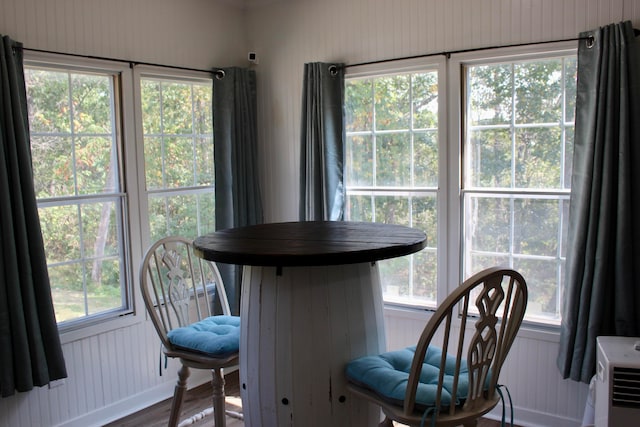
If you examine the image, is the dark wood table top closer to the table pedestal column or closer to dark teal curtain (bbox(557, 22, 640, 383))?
the table pedestal column

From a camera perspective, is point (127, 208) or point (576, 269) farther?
point (127, 208)

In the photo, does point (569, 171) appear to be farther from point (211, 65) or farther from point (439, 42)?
point (211, 65)

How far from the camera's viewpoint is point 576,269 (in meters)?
2.60

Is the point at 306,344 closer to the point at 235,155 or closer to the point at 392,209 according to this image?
the point at 392,209

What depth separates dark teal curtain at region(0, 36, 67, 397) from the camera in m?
2.45

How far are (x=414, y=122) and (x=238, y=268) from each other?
4.68ft

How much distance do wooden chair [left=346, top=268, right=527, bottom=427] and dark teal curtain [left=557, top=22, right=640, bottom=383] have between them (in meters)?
1.00

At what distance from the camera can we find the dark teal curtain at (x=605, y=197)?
2.46 m

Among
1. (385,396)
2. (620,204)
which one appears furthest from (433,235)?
(385,396)

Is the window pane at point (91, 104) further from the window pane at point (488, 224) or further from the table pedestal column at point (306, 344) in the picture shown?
the window pane at point (488, 224)

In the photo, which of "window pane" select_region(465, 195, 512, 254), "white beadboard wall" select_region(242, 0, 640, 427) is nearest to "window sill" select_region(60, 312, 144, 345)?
"white beadboard wall" select_region(242, 0, 640, 427)

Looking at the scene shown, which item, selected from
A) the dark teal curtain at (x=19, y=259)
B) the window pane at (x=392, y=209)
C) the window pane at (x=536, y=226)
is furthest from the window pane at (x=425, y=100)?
the dark teal curtain at (x=19, y=259)

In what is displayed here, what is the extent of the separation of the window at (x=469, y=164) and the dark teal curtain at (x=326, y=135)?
113 millimetres

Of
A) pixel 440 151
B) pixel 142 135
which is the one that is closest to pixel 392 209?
pixel 440 151
